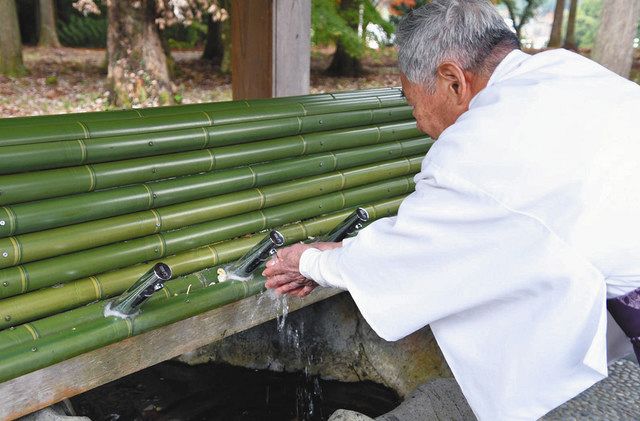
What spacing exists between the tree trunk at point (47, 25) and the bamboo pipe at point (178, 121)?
10.9 m

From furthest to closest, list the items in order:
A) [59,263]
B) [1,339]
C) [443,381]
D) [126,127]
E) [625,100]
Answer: [443,381] < [126,127] < [59,263] < [1,339] < [625,100]

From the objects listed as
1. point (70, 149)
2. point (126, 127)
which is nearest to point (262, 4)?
point (126, 127)

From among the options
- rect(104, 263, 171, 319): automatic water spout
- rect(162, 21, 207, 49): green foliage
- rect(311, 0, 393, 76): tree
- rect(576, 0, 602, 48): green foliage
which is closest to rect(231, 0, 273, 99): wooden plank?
rect(104, 263, 171, 319): automatic water spout

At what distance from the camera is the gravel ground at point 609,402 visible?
3.08 metres

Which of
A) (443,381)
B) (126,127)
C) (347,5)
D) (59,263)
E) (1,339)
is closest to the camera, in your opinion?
(1,339)

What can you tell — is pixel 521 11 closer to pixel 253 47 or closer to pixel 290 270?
pixel 253 47

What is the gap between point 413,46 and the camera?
1906 mm

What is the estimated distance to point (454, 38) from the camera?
1.85 metres

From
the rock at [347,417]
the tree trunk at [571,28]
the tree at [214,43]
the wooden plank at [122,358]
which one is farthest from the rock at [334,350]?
the tree trunk at [571,28]

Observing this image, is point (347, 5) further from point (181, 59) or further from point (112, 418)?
point (112, 418)

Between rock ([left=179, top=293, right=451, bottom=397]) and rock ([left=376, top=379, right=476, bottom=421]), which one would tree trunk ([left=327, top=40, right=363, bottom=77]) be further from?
rock ([left=376, top=379, right=476, bottom=421])

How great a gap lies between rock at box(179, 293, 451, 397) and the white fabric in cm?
196

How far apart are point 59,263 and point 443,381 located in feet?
6.27

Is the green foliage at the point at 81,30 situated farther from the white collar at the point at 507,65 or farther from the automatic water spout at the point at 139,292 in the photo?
the white collar at the point at 507,65
